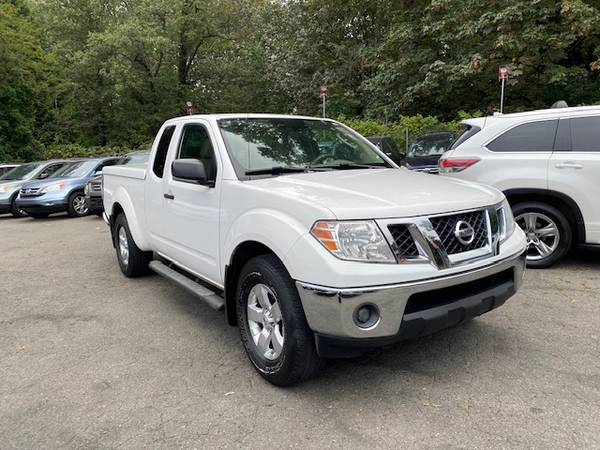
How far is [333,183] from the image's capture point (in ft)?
11.2

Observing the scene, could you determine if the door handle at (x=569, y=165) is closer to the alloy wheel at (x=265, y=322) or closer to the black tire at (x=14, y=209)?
the alloy wheel at (x=265, y=322)

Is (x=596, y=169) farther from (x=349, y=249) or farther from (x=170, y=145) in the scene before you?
(x=170, y=145)

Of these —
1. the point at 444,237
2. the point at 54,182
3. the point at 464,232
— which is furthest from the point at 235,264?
the point at 54,182

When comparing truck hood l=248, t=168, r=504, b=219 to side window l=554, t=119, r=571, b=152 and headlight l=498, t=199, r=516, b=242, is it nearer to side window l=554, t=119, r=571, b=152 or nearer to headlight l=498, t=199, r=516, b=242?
headlight l=498, t=199, r=516, b=242

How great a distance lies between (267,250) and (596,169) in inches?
159

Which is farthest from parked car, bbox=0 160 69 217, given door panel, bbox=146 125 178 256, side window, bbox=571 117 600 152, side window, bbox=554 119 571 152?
side window, bbox=571 117 600 152

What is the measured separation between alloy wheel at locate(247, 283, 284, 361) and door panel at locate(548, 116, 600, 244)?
3.92 meters

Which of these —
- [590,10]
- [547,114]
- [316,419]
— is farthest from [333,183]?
[590,10]

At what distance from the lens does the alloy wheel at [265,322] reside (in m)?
3.17

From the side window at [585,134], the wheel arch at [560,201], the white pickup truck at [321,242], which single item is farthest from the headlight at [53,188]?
the side window at [585,134]

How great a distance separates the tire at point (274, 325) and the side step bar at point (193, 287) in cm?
29

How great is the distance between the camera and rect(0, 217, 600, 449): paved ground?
2.72m

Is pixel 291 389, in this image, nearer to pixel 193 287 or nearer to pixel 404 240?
pixel 404 240

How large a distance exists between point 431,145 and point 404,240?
32.7 ft
